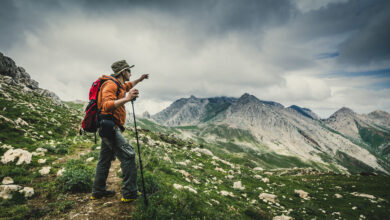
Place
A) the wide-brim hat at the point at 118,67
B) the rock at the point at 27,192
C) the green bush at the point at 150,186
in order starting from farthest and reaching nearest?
the green bush at the point at 150,186 < the wide-brim hat at the point at 118,67 < the rock at the point at 27,192

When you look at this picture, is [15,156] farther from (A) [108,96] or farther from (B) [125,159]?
(A) [108,96]

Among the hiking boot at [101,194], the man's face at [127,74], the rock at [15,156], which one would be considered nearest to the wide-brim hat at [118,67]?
the man's face at [127,74]

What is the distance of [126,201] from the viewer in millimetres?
5457

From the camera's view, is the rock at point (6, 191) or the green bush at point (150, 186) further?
the green bush at point (150, 186)

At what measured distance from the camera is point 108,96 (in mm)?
4965

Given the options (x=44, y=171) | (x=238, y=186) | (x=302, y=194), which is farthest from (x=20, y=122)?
(x=302, y=194)

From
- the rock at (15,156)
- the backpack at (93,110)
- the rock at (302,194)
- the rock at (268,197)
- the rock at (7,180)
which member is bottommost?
the rock at (302,194)

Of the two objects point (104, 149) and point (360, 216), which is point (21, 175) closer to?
point (104, 149)

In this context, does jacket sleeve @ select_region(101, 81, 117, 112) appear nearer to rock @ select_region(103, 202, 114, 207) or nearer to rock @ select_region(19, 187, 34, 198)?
rock @ select_region(103, 202, 114, 207)

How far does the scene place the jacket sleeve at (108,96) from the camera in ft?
15.4

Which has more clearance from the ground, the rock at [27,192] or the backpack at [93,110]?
the backpack at [93,110]

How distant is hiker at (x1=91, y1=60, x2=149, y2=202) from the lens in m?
4.91

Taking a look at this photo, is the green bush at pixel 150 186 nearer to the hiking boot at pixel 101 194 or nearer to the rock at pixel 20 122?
the hiking boot at pixel 101 194

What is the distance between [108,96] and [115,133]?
1.22m
